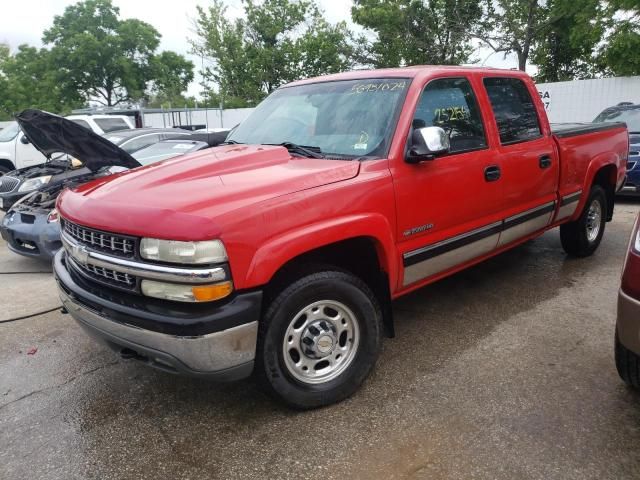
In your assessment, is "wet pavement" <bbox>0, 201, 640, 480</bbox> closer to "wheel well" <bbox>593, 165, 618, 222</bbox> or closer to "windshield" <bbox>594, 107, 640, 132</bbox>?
"wheel well" <bbox>593, 165, 618, 222</bbox>

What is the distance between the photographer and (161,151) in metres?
7.55

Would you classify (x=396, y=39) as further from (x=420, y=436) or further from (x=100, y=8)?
(x=420, y=436)

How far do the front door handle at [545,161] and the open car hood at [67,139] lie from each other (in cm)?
367

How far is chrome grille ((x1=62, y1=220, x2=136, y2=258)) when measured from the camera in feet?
8.00

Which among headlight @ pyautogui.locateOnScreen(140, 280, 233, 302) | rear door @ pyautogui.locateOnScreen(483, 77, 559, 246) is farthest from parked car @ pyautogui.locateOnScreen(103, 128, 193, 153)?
headlight @ pyautogui.locateOnScreen(140, 280, 233, 302)

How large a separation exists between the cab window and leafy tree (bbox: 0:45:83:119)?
38828 mm

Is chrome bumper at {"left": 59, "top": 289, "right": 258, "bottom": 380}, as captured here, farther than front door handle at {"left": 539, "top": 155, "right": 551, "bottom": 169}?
No

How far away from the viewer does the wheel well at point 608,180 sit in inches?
209

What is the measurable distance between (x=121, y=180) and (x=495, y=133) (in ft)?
8.60

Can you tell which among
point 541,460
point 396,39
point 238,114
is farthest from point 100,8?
point 541,460

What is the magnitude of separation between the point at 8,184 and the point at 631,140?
9.87 m

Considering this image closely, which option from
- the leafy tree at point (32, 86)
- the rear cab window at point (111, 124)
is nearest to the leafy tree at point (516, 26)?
the rear cab window at point (111, 124)

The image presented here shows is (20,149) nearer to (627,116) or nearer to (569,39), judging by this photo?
(627,116)

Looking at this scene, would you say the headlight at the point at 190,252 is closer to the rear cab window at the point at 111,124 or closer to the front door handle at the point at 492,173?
the front door handle at the point at 492,173
